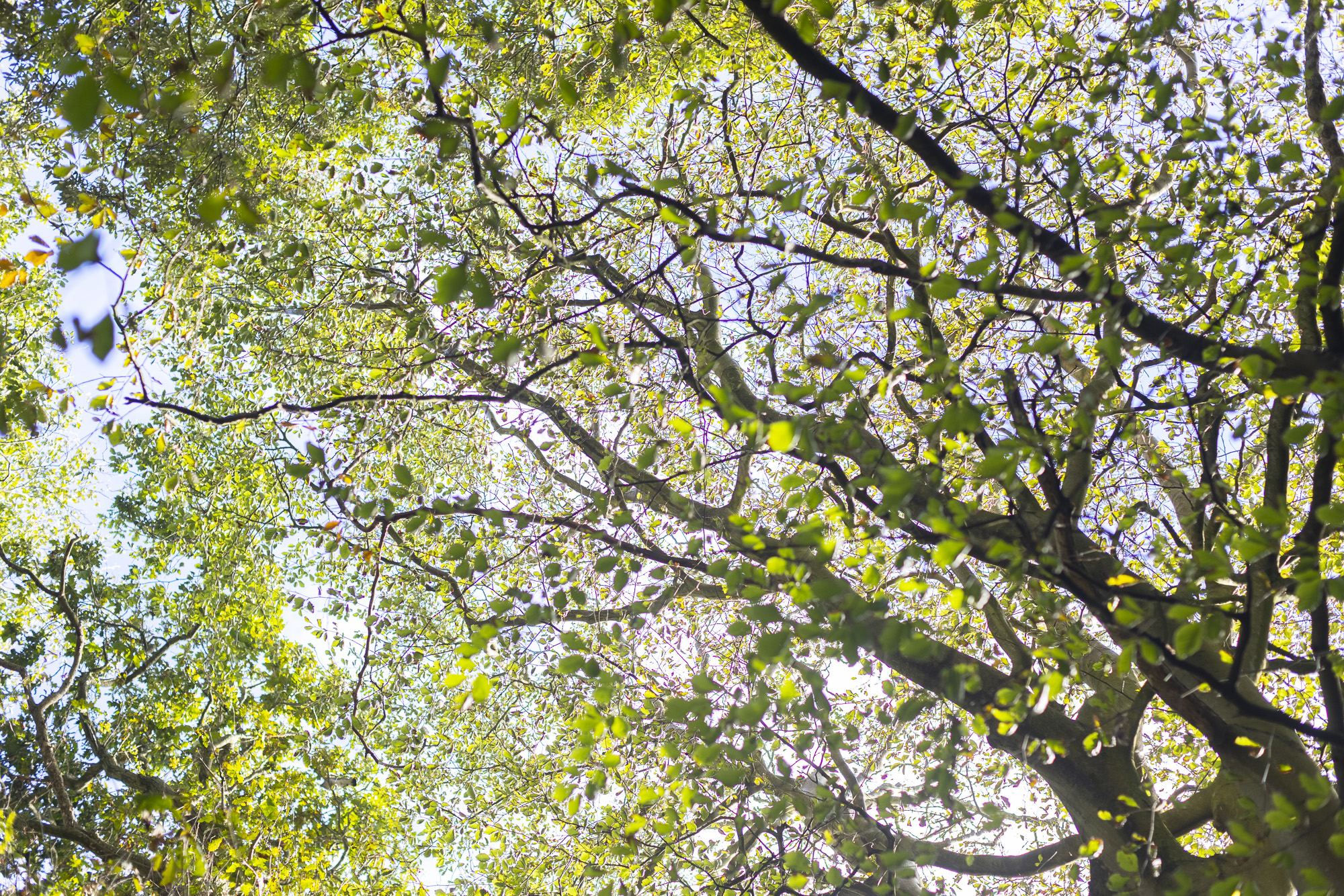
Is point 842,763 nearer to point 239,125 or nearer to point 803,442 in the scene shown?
point 803,442

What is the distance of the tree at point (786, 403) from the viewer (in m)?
2.93

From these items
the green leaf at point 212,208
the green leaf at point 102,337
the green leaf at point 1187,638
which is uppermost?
the green leaf at point 212,208

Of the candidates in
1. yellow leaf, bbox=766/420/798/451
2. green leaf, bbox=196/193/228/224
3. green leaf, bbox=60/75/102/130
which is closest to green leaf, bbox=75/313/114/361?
green leaf, bbox=196/193/228/224

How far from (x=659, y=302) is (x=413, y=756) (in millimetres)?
4629

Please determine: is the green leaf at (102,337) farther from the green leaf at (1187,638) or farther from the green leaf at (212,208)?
the green leaf at (1187,638)

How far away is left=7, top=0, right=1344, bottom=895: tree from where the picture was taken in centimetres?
293

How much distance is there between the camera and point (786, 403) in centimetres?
309

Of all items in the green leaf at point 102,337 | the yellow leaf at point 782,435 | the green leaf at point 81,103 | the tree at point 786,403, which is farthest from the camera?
the tree at point 786,403

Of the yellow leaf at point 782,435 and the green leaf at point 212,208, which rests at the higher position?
the green leaf at point 212,208

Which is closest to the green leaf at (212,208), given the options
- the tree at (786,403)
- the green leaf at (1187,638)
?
the tree at (786,403)

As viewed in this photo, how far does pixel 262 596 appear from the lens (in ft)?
34.4

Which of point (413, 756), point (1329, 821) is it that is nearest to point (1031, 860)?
point (1329, 821)

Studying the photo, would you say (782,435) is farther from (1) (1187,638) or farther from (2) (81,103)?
(2) (81,103)

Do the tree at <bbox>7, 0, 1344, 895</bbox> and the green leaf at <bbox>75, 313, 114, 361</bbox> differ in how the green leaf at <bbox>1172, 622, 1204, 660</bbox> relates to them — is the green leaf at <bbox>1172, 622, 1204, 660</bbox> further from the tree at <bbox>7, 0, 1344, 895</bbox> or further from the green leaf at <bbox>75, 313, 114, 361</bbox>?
the green leaf at <bbox>75, 313, 114, 361</bbox>
